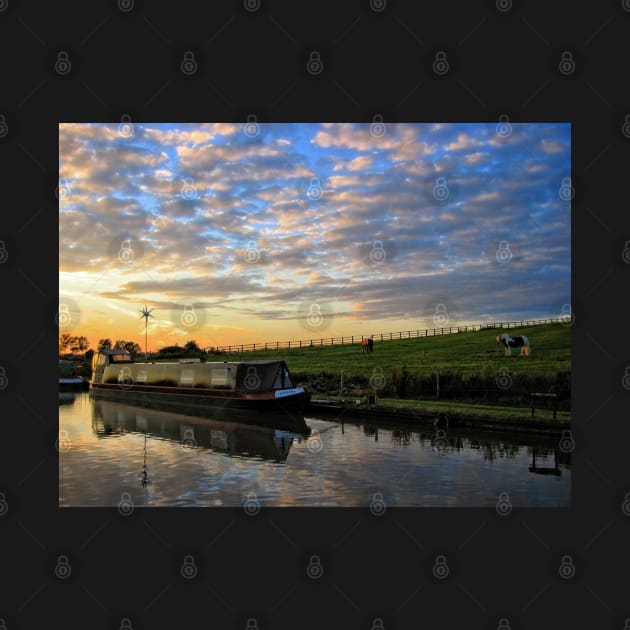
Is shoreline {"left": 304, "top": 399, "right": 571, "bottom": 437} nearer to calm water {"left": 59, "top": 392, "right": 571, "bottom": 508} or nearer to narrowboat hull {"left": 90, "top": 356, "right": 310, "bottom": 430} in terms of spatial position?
calm water {"left": 59, "top": 392, "right": 571, "bottom": 508}

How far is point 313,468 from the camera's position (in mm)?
16484

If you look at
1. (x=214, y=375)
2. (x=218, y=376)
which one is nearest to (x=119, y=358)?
(x=214, y=375)

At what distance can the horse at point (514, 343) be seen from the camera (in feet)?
108

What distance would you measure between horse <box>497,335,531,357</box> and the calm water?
12.4m

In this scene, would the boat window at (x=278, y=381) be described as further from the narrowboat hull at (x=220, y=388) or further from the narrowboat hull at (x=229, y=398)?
the narrowboat hull at (x=229, y=398)

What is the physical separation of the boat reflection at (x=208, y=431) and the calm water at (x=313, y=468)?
9cm

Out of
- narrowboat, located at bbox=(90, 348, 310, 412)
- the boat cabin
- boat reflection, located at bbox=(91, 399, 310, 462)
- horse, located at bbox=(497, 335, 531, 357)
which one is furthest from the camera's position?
horse, located at bbox=(497, 335, 531, 357)

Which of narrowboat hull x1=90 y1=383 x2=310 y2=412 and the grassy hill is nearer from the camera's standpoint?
the grassy hill

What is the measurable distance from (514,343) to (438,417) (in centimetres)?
1287

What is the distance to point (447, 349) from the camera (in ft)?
125

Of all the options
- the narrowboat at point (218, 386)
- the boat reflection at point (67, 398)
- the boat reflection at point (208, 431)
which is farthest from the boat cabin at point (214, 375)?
the boat reflection at point (67, 398)

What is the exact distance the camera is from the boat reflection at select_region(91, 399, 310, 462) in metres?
20.7

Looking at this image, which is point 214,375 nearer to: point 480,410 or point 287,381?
point 287,381

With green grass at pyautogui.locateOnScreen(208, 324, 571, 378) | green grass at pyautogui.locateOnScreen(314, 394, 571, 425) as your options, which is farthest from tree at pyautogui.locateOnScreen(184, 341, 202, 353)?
green grass at pyautogui.locateOnScreen(314, 394, 571, 425)
